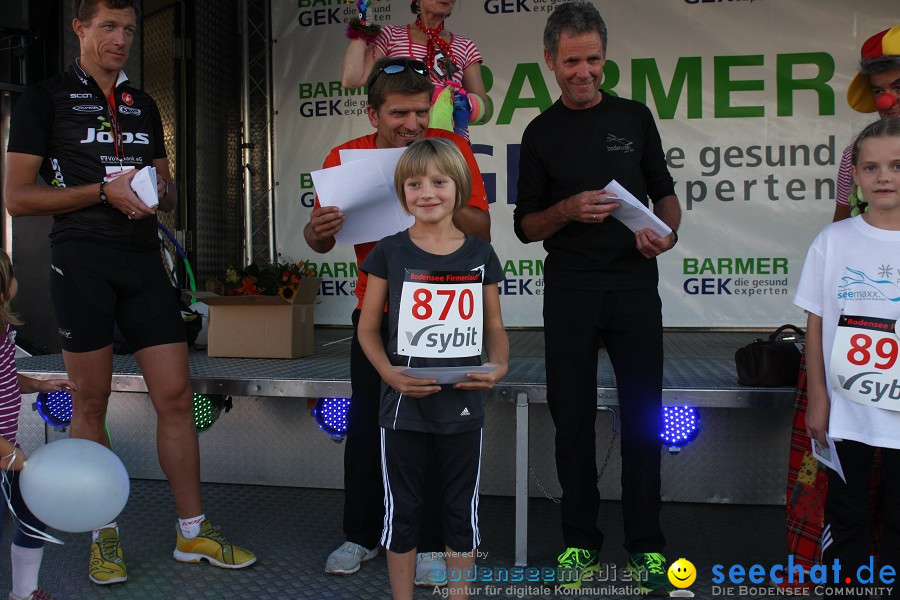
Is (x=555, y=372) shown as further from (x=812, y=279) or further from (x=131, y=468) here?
(x=131, y=468)

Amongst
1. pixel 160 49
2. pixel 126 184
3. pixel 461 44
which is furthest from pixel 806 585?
pixel 160 49

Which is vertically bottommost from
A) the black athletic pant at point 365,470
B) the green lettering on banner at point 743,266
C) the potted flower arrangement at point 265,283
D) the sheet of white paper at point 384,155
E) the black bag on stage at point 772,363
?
the black athletic pant at point 365,470

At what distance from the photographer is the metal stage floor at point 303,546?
294 cm

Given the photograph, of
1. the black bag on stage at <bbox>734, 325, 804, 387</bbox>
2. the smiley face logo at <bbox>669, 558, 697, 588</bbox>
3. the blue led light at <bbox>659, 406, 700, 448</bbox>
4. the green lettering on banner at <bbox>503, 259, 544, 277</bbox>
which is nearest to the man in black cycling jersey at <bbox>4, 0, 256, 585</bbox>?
the smiley face logo at <bbox>669, 558, 697, 588</bbox>

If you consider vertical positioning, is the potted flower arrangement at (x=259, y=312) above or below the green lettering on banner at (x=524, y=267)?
below

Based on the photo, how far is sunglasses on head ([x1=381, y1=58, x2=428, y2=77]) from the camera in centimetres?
268

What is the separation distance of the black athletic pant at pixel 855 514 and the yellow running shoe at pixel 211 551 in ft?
6.79

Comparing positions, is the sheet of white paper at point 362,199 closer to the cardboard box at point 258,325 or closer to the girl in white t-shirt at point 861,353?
the girl in white t-shirt at point 861,353

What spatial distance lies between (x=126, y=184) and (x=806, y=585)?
104 inches

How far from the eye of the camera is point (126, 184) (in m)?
2.70

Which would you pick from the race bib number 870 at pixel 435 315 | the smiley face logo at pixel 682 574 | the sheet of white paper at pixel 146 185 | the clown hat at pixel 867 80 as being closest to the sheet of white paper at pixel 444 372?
the race bib number 870 at pixel 435 315

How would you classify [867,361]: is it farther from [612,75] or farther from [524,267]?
[612,75]

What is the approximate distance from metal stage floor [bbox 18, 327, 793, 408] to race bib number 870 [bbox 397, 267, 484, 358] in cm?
91

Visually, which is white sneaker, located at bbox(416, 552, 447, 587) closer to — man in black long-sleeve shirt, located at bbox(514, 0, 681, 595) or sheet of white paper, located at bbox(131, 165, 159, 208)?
man in black long-sleeve shirt, located at bbox(514, 0, 681, 595)
